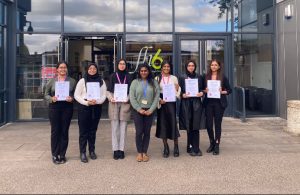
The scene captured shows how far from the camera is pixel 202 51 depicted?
1162 centimetres

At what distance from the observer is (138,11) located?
11.4 m

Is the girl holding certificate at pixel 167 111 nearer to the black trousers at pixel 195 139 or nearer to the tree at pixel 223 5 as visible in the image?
the black trousers at pixel 195 139

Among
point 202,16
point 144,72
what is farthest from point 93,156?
point 202,16

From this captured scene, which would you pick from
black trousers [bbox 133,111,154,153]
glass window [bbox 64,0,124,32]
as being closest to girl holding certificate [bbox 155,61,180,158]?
black trousers [bbox 133,111,154,153]

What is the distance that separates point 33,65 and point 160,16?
4027 mm

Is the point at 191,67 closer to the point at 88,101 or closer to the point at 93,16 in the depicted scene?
the point at 88,101

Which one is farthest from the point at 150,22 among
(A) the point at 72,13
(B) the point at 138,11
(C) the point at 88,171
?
(C) the point at 88,171

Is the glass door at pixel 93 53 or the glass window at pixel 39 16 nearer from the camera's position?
the glass window at pixel 39 16

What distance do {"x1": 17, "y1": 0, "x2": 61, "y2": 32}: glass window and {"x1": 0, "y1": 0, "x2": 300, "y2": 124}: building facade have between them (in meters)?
0.03

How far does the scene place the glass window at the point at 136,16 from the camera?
37.2ft

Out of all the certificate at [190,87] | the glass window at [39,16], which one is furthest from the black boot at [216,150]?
the glass window at [39,16]

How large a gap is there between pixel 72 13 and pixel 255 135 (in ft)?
20.7

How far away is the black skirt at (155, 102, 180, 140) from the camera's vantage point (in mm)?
6715

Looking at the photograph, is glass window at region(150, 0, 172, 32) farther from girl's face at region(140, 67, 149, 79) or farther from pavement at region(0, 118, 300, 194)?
girl's face at region(140, 67, 149, 79)
